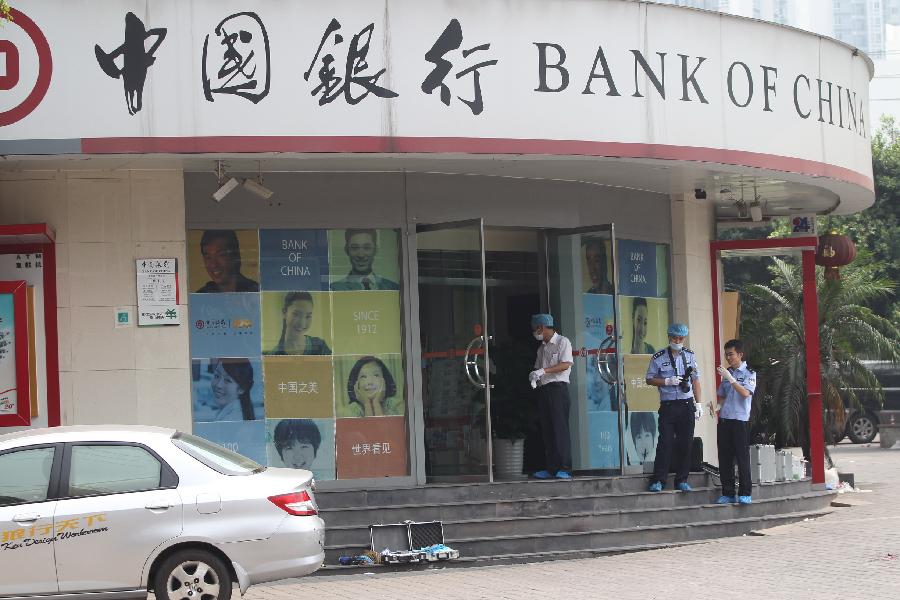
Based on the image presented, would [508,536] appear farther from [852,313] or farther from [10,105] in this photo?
[852,313]

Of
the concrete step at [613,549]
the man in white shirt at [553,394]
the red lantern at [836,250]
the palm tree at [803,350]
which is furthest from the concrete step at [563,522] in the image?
the palm tree at [803,350]

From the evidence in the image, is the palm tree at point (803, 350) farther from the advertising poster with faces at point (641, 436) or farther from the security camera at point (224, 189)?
the security camera at point (224, 189)

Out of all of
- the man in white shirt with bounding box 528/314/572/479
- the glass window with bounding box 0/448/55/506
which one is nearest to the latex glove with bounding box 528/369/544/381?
the man in white shirt with bounding box 528/314/572/479

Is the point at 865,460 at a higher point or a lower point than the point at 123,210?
lower

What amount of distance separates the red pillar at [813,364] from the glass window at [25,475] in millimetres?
10256

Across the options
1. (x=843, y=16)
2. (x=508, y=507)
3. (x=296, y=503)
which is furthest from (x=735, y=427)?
(x=843, y=16)

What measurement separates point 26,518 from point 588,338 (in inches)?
296

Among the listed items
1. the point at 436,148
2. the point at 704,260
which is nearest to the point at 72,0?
the point at 436,148

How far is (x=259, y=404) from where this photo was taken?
527 inches

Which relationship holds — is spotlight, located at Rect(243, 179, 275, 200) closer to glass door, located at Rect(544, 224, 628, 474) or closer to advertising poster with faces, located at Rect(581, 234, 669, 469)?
glass door, located at Rect(544, 224, 628, 474)

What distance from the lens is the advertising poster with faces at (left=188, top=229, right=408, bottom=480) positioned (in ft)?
43.6

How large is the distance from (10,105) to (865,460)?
57.9ft

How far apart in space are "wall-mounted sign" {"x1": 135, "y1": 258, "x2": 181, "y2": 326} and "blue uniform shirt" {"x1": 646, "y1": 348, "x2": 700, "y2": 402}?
4858 millimetres

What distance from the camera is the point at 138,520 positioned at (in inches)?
347
